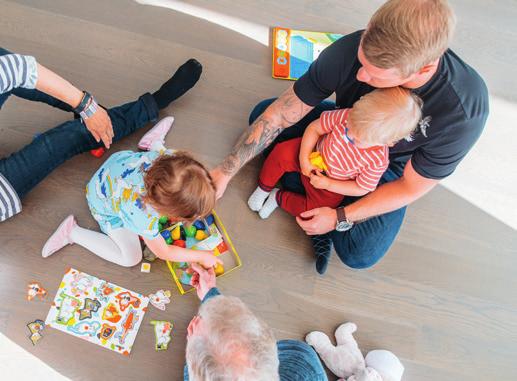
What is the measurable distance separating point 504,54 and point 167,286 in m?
2.02

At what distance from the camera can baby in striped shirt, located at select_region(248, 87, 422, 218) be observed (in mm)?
1253

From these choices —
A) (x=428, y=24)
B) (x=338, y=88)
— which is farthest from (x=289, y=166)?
(x=428, y=24)

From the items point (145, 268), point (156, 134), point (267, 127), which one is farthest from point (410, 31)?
point (145, 268)

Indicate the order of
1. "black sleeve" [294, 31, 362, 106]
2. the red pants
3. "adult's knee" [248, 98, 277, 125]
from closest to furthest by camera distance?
"black sleeve" [294, 31, 362, 106], the red pants, "adult's knee" [248, 98, 277, 125]

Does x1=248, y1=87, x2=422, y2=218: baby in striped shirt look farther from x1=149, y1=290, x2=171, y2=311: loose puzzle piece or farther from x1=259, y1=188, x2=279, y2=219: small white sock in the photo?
x1=149, y1=290, x2=171, y2=311: loose puzzle piece

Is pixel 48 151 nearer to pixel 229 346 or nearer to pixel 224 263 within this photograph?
pixel 224 263

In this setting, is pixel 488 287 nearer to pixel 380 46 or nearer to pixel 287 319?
pixel 287 319

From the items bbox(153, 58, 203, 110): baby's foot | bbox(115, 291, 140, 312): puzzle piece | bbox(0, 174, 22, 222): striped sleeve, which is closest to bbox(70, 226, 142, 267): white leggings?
bbox(115, 291, 140, 312): puzzle piece

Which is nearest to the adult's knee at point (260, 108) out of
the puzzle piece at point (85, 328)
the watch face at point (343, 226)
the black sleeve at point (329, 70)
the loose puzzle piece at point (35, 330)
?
the black sleeve at point (329, 70)

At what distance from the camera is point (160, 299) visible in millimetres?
1647

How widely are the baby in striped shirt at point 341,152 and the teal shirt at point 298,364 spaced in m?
0.57

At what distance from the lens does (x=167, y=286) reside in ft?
5.50

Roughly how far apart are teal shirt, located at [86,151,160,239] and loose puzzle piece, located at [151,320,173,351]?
1.41 ft

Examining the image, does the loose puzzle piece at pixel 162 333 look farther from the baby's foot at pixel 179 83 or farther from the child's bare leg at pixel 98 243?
the baby's foot at pixel 179 83
